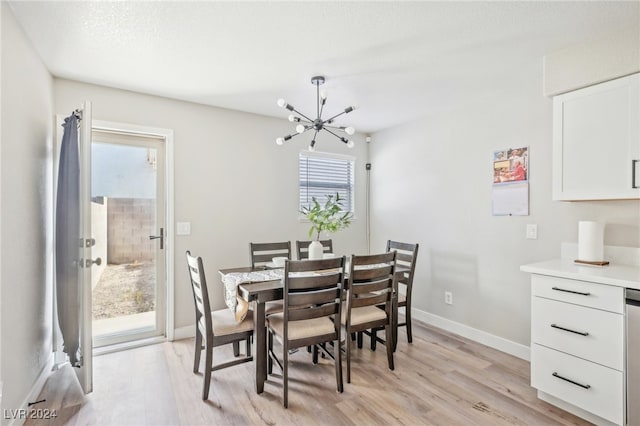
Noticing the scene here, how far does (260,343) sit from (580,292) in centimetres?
208

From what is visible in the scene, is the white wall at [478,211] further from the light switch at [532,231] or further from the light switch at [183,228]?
the light switch at [183,228]

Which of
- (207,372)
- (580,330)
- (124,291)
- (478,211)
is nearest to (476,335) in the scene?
(478,211)

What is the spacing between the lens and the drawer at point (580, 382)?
1.80m

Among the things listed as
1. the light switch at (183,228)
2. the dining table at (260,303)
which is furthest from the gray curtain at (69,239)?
the dining table at (260,303)

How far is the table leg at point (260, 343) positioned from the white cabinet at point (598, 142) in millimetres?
2319

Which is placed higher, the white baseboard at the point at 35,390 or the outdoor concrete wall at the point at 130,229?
the outdoor concrete wall at the point at 130,229

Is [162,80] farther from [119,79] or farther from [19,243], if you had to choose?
[19,243]

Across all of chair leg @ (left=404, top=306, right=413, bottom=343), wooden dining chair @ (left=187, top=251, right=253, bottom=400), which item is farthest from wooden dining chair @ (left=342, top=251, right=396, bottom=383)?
wooden dining chair @ (left=187, top=251, right=253, bottom=400)

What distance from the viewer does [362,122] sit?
401cm

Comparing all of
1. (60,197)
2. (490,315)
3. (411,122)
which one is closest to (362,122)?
(411,122)

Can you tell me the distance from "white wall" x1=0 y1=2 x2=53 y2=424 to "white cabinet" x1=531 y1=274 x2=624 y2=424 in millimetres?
3230

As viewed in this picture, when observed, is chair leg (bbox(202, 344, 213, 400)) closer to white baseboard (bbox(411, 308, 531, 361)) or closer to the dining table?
the dining table

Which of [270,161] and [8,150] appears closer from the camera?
[8,150]

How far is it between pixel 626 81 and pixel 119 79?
3741 mm
